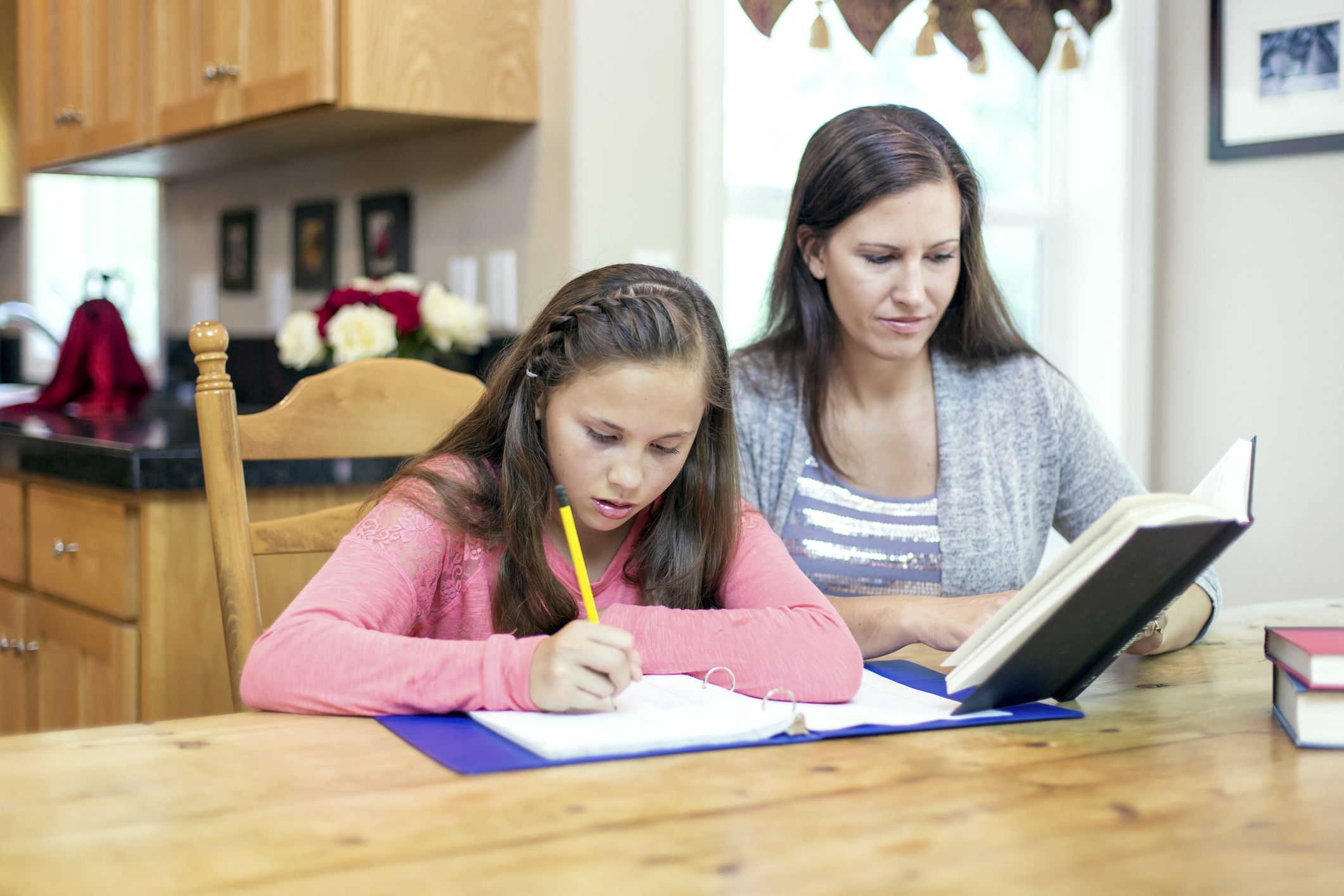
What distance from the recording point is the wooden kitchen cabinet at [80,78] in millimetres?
2922

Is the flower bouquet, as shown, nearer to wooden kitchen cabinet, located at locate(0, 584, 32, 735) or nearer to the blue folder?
wooden kitchen cabinet, located at locate(0, 584, 32, 735)

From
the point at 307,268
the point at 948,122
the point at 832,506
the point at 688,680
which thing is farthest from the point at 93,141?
the point at 688,680

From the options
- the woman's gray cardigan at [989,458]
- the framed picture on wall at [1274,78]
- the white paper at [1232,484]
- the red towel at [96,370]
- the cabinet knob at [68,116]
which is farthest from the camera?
the cabinet knob at [68,116]

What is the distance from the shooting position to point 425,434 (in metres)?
1.59

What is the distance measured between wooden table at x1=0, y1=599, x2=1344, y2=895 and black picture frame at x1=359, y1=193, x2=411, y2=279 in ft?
6.09

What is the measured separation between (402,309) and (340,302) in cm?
11

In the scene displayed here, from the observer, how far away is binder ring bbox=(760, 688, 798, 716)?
971 mm

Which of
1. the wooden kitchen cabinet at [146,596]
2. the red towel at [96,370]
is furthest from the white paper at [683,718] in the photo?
the red towel at [96,370]

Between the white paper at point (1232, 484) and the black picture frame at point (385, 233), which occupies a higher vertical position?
the black picture frame at point (385, 233)

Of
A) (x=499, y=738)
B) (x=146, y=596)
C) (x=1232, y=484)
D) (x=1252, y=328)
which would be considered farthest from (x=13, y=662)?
(x=1252, y=328)

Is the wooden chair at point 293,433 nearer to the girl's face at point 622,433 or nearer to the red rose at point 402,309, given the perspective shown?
the girl's face at point 622,433

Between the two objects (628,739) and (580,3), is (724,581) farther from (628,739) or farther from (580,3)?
(580,3)

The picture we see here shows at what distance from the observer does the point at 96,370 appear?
8.80 ft

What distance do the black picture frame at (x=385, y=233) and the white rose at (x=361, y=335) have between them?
537 millimetres
